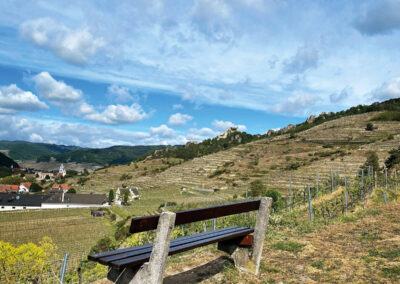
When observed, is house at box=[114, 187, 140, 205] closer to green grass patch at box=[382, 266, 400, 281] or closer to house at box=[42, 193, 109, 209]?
house at box=[42, 193, 109, 209]

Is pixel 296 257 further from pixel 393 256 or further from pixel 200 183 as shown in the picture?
pixel 200 183

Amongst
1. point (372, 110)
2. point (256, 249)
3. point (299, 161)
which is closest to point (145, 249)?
point (256, 249)

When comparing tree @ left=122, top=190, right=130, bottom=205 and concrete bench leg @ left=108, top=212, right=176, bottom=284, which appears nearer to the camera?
concrete bench leg @ left=108, top=212, right=176, bottom=284

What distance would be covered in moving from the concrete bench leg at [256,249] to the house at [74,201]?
70.6 metres

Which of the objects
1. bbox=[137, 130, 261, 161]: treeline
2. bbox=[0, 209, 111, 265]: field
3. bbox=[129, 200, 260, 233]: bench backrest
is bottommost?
bbox=[0, 209, 111, 265]: field

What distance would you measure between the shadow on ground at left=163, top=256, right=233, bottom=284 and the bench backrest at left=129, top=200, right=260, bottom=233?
1111 millimetres

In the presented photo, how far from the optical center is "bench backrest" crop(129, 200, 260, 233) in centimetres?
254

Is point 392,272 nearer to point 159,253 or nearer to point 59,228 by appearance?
point 159,253

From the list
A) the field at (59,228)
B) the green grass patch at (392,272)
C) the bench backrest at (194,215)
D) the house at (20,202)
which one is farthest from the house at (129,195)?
the green grass patch at (392,272)

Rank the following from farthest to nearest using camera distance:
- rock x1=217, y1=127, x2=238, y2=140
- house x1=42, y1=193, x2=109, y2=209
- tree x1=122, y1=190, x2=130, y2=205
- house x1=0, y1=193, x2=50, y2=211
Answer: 1. rock x1=217, y1=127, x2=238, y2=140
2. house x1=0, y1=193, x2=50, y2=211
3. house x1=42, y1=193, x2=109, y2=209
4. tree x1=122, y1=190, x2=130, y2=205

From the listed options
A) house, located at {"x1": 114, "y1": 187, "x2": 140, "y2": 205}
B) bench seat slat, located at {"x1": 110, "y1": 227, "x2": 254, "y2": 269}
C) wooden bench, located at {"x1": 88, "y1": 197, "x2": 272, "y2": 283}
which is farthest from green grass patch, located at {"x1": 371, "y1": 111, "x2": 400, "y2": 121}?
wooden bench, located at {"x1": 88, "y1": 197, "x2": 272, "y2": 283}

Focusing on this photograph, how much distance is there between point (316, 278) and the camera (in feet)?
12.4

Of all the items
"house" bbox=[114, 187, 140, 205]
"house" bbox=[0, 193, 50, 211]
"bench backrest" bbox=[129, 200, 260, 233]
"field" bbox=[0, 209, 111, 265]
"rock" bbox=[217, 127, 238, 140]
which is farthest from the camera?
"rock" bbox=[217, 127, 238, 140]

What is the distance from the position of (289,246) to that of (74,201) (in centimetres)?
7905
